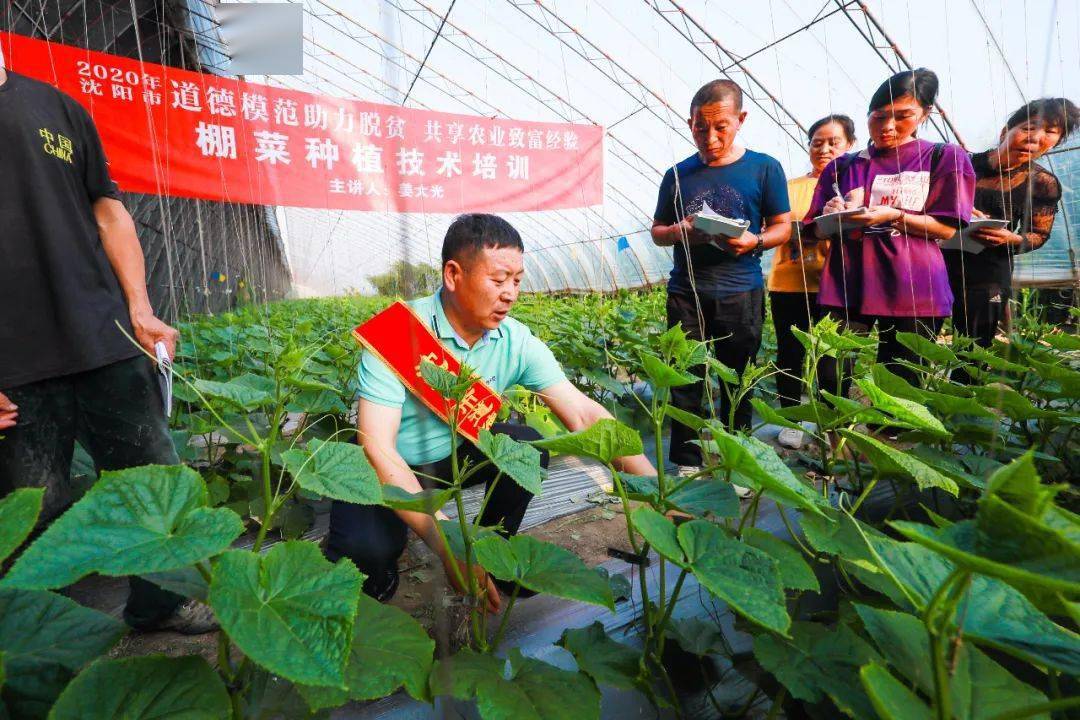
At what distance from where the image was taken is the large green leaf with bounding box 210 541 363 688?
0.34m

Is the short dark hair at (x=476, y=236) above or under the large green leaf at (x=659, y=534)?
above

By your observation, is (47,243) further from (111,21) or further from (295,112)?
(111,21)

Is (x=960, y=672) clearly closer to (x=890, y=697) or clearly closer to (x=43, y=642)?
(x=890, y=697)

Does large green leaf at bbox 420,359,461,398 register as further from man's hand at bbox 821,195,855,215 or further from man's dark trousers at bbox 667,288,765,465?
man's hand at bbox 821,195,855,215

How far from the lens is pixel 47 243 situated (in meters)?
0.97

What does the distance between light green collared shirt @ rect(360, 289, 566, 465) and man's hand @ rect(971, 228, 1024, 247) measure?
5.39 ft

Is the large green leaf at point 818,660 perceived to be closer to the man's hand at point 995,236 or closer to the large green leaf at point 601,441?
the large green leaf at point 601,441

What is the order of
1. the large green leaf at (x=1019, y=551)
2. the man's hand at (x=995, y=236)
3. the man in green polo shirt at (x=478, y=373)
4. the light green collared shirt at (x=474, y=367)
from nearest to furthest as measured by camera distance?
the large green leaf at (x=1019, y=551) < the man in green polo shirt at (x=478, y=373) < the light green collared shirt at (x=474, y=367) < the man's hand at (x=995, y=236)

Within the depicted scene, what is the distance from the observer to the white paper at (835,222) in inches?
62.4

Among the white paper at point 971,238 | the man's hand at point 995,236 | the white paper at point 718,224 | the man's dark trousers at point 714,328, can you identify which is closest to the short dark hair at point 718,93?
the white paper at point 718,224

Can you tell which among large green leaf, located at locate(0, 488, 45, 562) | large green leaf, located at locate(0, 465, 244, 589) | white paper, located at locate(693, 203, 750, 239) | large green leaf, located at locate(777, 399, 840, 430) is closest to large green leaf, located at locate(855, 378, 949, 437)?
large green leaf, located at locate(777, 399, 840, 430)

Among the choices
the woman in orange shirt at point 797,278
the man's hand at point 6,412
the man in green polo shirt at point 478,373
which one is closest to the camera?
the man's hand at point 6,412

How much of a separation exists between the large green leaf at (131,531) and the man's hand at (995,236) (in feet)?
7.60

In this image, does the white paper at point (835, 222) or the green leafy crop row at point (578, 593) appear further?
the white paper at point (835, 222)
